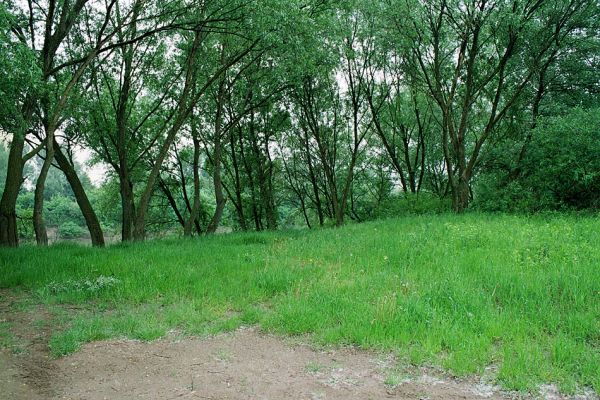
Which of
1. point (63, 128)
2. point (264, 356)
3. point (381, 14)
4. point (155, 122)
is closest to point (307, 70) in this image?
point (381, 14)

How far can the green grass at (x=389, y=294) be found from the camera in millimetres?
4617

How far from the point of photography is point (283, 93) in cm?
2270

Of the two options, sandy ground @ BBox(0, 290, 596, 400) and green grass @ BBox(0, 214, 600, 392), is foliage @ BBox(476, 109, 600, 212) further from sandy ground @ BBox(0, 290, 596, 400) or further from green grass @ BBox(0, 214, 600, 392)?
sandy ground @ BBox(0, 290, 596, 400)

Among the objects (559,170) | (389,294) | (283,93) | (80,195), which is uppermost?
(283,93)

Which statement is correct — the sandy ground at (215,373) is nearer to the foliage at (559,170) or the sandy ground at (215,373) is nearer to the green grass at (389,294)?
the green grass at (389,294)

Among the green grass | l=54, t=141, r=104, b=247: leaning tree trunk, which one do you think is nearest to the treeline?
l=54, t=141, r=104, b=247: leaning tree trunk

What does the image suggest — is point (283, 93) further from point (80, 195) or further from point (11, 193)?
point (11, 193)

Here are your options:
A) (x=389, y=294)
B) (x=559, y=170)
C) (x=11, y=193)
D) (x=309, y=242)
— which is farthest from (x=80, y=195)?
(x=559, y=170)

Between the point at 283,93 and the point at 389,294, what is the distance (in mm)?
18039

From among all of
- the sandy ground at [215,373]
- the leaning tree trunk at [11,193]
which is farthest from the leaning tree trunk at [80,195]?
the sandy ground at [215,373]

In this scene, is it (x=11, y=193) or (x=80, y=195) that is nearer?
(x=11, y=193)

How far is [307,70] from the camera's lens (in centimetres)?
1645

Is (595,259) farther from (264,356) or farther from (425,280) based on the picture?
(264,356)

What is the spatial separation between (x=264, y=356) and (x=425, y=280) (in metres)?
2.99
